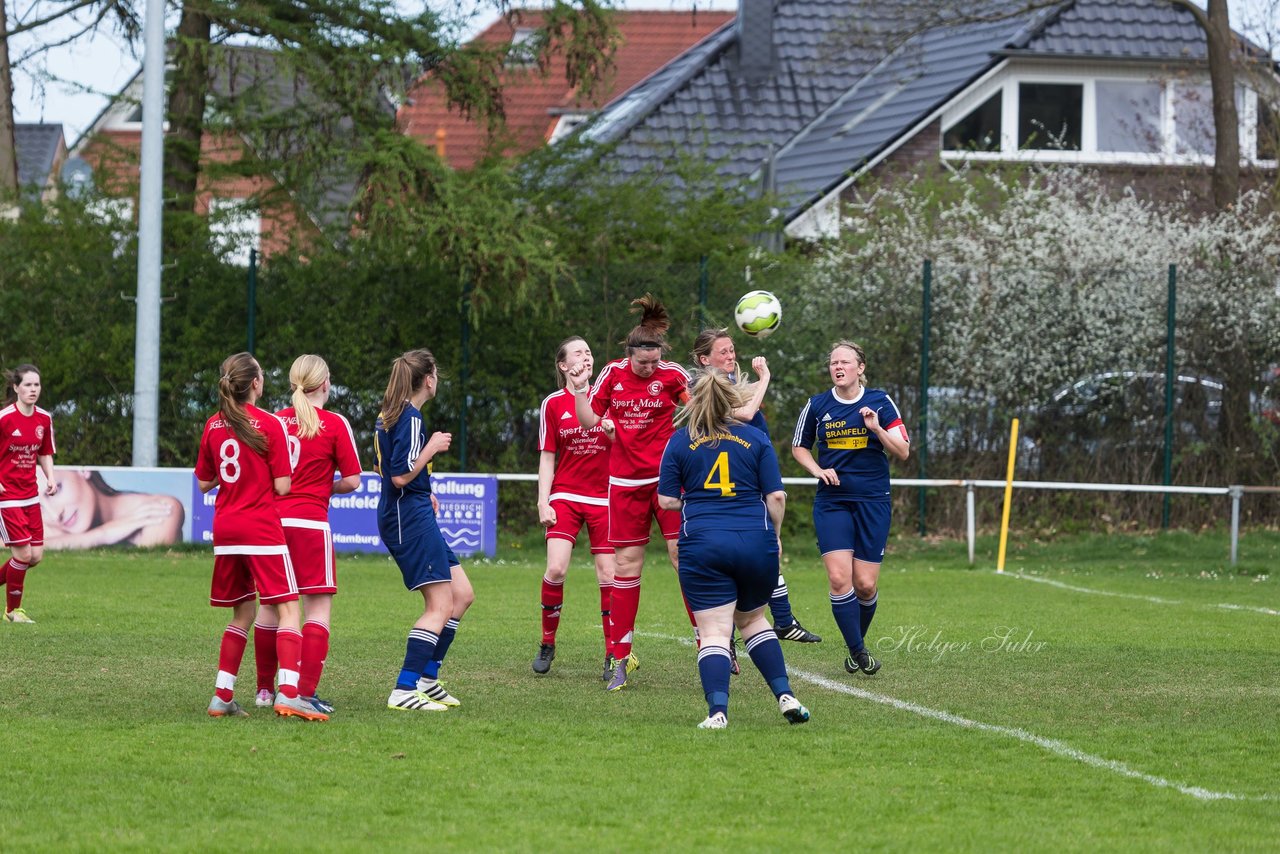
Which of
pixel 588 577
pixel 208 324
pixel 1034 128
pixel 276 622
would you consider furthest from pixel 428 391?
pixel 1034 128

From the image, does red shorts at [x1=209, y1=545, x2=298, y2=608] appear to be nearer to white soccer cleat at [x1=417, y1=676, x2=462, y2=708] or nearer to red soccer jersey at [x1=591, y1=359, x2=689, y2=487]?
white soccer cleat at [x1=417, y1=676, x2=462, y2=708]

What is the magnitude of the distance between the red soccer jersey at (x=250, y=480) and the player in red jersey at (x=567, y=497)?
6.56 feet

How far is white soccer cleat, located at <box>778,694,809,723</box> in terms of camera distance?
7418mm

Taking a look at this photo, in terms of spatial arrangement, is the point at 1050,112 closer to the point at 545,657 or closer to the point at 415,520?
the point at 545,657

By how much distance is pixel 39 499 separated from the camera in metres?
12.0

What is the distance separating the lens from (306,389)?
305 inches

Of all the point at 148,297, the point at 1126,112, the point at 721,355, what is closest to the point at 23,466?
the point at 148,297

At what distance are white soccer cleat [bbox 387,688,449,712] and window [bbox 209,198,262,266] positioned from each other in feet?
40.5

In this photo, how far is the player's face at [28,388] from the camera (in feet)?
38.9

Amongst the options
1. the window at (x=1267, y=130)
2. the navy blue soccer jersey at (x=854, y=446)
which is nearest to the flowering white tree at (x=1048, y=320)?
the window at (x=1267, y=130)

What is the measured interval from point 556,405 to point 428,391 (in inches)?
59.4

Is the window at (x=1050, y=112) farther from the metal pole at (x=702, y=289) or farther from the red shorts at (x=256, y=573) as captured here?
the red shorts at (x=256, y=573)

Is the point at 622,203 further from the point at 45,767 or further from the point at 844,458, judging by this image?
the point at 45,767

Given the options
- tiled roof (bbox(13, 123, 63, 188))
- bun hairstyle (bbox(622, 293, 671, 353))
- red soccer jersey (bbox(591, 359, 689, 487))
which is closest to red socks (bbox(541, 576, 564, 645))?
red soccer jersey (bbox(591, 359, 689, 487))
